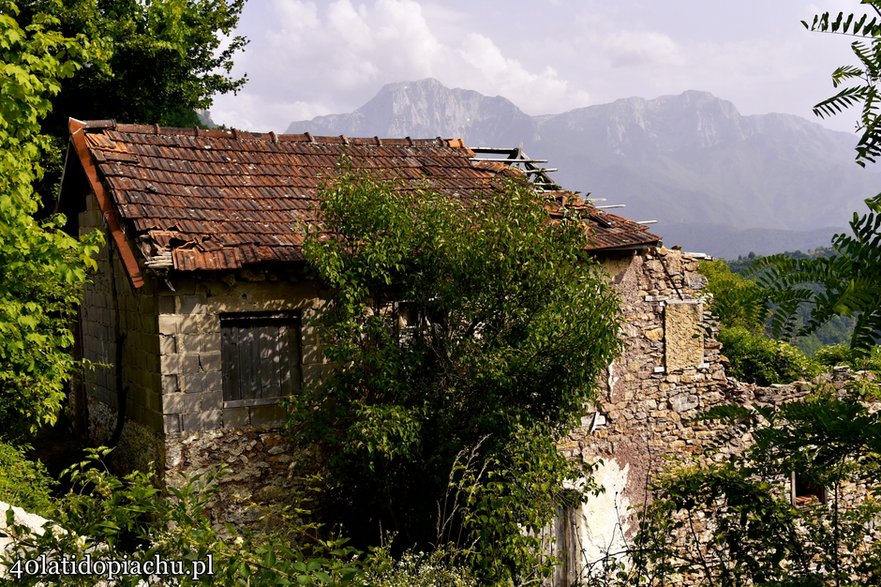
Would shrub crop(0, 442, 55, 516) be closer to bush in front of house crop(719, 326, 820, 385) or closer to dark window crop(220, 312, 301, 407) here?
dark window crop(220, 312, 301, 407)

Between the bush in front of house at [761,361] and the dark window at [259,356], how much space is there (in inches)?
329

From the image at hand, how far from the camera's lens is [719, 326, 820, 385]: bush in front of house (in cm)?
1324

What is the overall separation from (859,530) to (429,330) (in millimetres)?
4518

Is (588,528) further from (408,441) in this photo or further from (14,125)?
(14,125)

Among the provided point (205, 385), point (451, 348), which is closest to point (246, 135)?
point (205, 385)

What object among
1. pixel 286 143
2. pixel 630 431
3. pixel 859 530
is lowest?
pixel 630 431

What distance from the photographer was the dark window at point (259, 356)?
8.15 m

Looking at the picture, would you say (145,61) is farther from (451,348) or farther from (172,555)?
(172,555)

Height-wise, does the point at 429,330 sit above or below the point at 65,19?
below

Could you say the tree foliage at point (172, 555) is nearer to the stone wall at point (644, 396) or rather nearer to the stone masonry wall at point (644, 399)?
the stone masonry wall at point (644, 399)

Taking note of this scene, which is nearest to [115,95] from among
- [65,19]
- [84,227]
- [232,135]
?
[65,19]

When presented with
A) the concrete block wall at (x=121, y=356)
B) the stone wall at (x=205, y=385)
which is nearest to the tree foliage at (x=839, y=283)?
→ the stone wall at (x=205, y=385)

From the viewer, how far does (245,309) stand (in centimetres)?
808

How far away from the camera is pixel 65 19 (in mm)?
14430
